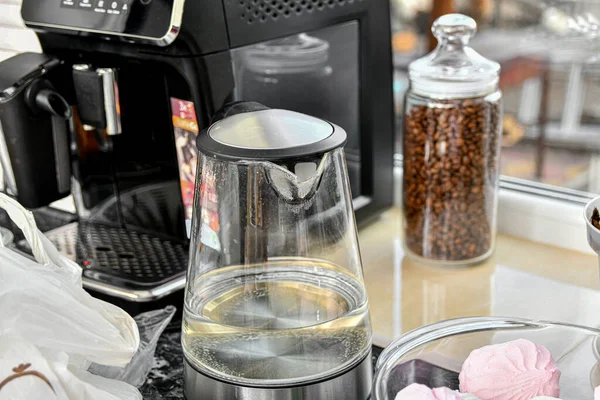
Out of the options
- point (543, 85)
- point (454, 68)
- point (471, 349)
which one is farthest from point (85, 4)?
point (543, 85)

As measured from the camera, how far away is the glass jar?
0.87 meters

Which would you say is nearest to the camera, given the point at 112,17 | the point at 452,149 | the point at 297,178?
the point at 297,178

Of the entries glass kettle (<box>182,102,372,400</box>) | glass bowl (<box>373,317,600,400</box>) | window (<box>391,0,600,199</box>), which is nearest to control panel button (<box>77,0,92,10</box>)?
glass kettle (<box>182,102,372,400</box>)

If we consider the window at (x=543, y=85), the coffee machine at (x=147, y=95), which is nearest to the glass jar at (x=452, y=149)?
the coffee machine at (x=147, y=95)

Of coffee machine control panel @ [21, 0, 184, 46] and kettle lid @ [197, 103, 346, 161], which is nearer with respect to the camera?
kettle lid @ [197, 103, 346, 161]

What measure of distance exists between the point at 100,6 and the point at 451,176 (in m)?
0.42

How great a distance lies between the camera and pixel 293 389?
0.60m

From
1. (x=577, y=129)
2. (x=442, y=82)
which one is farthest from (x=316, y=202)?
(x=577, y=129)

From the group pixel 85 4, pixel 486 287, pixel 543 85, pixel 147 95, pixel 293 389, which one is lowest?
pixel 543 85

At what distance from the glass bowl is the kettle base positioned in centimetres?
3

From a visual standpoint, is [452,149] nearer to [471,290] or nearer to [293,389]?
[471,290]

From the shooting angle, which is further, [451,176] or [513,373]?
[451,176]

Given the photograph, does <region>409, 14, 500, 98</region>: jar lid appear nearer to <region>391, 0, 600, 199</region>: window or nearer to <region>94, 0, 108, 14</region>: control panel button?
<region>94, 0, 108, 14</region>: control panel button

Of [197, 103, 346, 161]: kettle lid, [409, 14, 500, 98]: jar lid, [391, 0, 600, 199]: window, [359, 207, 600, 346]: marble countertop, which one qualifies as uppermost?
[197, 103, 346, 161]: kettle lid
